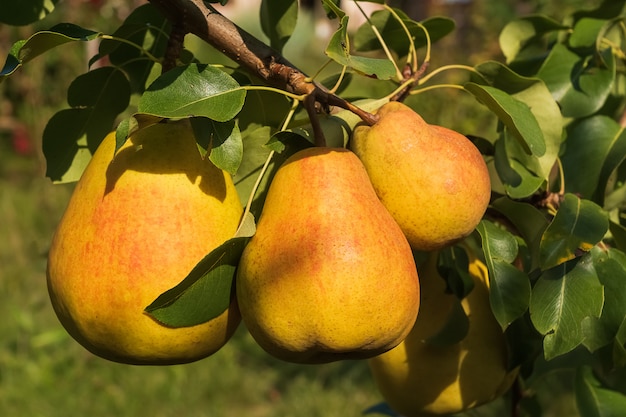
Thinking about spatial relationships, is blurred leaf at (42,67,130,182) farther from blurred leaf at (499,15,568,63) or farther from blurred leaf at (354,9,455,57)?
blurred leaf at (499,15,568,63)

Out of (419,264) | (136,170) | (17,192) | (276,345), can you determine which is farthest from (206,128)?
(17,192)

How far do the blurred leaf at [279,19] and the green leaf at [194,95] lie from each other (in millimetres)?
291

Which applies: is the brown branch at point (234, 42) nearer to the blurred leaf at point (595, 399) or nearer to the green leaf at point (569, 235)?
the green leaf at point (569, 235)

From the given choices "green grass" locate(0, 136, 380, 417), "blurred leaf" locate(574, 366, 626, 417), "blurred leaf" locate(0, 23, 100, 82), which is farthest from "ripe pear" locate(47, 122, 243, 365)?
"green grass" locate(0, 136, 380, 417)

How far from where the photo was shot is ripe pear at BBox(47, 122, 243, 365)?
752mm

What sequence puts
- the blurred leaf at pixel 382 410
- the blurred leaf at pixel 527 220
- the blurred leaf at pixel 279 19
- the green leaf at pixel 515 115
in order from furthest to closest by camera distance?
the blurred leaf at pixel 382 410 < the blurred leaf at pixel 279 19 < the blurred leaf at pixel 527 220 < the green leaf at pixel 515 115

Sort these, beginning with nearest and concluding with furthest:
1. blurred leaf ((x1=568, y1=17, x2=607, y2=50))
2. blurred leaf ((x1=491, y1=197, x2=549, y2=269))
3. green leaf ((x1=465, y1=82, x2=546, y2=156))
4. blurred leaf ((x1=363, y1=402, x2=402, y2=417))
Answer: green leaf ((x1=465, y1=82, x2=546, y2=156)) → blurred leaf ((x1=491, y1=197, x2=549, y2=269)) → blurred leaf ((x1=568, y1=17, x2=607, y2=50)) → blurred leaf ((x1=363, y1=402, x2=402, y2=417))

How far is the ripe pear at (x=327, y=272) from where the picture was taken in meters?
0.70

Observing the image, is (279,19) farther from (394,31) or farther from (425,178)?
(425,178)

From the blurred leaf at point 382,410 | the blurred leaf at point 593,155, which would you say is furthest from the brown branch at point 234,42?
the blurred leaf at point 382,410

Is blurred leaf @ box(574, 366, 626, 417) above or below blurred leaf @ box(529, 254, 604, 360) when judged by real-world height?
below

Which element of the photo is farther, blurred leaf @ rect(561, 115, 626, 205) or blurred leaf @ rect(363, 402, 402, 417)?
Result: blurred leaf @ rect(363, 402, 402, 417)

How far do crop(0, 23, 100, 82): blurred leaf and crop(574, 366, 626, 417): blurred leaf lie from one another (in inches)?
29.3

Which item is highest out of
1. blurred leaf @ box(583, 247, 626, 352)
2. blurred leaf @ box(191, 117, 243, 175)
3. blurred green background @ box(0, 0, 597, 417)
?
blurred leaf @ box(191, 117, 243, 175)
